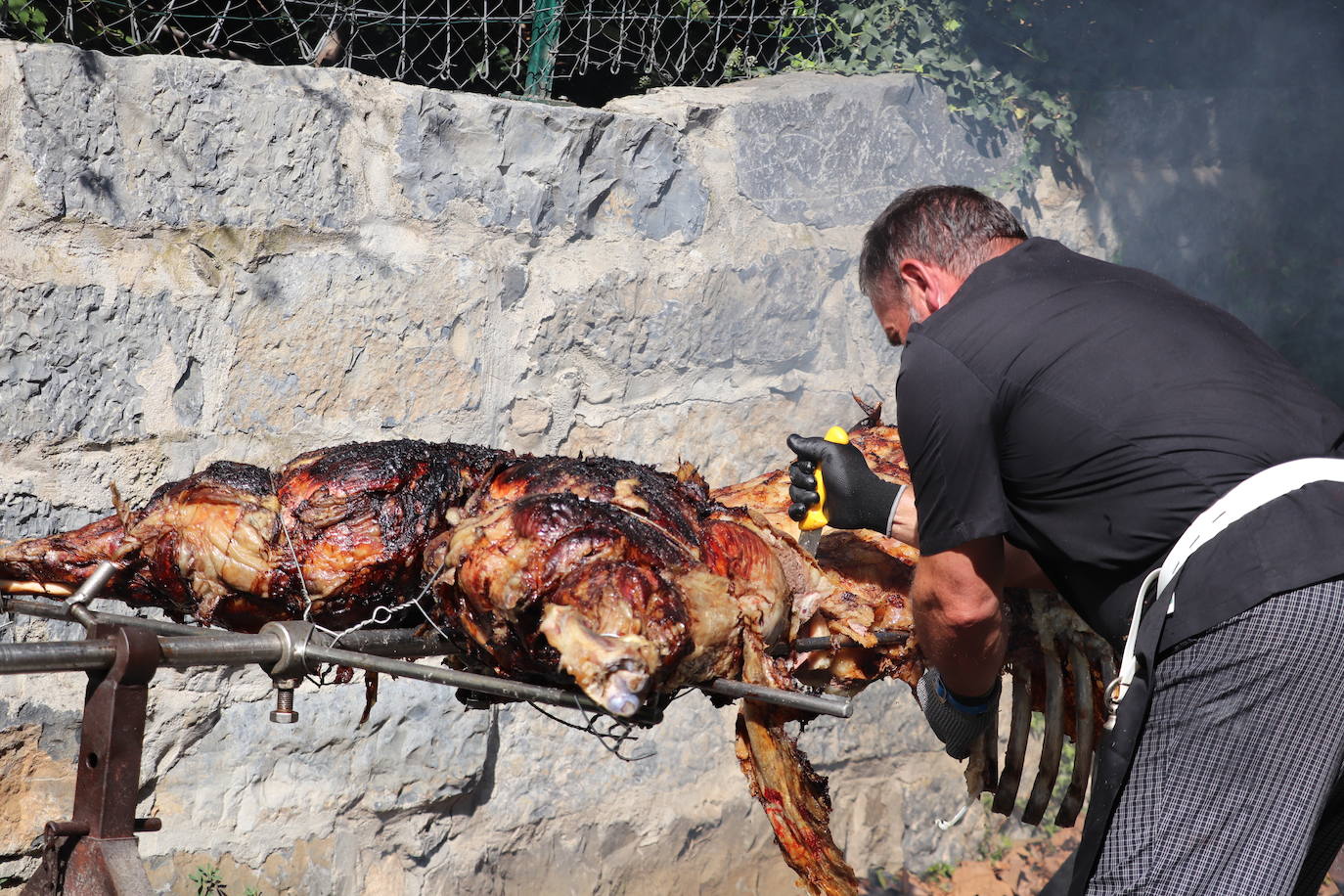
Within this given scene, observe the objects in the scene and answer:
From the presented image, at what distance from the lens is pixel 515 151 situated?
3490 millimetres

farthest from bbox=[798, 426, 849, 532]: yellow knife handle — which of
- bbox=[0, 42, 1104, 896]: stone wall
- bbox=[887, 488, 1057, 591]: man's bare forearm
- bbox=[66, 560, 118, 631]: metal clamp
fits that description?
bbox=[66, 560, 118, 631]: metal clamp

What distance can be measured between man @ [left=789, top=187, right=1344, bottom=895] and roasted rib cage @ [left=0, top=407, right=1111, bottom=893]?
1.15ft

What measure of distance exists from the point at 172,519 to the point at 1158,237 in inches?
178

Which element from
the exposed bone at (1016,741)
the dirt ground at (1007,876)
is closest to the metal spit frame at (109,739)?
the exposed bone at (1016,741)

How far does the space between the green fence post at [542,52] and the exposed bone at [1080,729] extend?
7.74 feet

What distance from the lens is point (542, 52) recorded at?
3.69m

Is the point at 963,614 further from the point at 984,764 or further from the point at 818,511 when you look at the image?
the point at 984,764

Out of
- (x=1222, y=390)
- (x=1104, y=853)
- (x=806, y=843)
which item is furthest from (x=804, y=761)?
(x=1222, y=390)

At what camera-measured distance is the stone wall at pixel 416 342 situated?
290cm

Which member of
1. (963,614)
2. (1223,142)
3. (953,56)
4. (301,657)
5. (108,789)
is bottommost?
(108,789)

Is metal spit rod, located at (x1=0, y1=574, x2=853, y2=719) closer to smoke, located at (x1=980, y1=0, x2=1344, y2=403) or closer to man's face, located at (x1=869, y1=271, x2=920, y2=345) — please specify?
man's face, located at (x1=869, y1=271, x2=920, y2=345)

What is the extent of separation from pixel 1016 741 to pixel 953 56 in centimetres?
285

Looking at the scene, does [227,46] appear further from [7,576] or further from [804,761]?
[804,761]

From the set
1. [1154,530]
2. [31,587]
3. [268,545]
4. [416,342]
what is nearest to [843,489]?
[1154,530]
